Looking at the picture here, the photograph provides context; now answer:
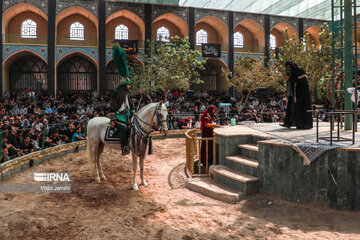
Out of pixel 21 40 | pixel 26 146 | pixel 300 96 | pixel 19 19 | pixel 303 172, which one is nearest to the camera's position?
pixel 303 172

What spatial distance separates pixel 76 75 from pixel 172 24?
29.7 ft

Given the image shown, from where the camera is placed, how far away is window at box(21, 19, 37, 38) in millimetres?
21906

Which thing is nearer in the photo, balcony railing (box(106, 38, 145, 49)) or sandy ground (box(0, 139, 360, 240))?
sandy ground (box(0, 139, 360, 240))

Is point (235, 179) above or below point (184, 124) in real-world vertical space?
below

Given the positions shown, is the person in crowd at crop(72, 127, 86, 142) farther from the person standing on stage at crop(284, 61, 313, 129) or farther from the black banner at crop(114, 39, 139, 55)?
the black banner at crop(114, 39, 139, 55)

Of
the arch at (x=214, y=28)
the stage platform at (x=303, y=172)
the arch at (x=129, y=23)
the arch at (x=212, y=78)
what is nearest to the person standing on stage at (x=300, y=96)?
the stage platform at (x=303, y=172)

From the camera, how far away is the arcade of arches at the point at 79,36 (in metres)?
21.1

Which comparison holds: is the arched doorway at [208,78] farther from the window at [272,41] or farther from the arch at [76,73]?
the arch at [76,73]

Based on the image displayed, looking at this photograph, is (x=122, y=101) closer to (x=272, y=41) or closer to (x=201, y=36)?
(x=201, y=36)

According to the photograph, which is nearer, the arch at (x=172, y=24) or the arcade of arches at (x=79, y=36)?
the arcade of arches at (x=79, y=36)

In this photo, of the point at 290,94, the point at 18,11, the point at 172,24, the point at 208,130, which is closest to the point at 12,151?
the point at 208,130

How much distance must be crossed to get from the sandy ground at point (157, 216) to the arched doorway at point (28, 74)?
18177mm

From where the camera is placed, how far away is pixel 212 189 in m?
5.60

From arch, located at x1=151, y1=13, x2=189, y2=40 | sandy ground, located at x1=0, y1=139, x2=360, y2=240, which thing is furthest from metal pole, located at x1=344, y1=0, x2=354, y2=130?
arch, located at x1=151, y1=13, x2=189, y2=40
